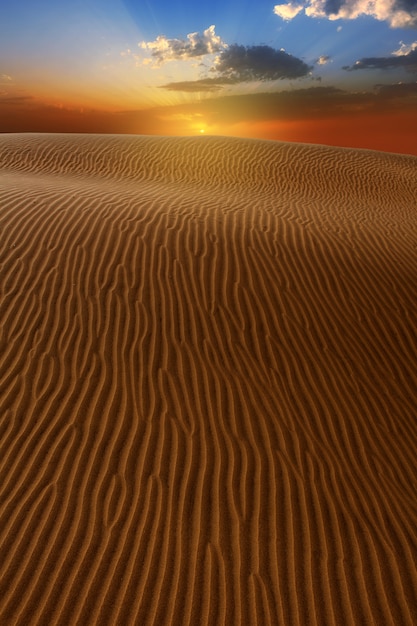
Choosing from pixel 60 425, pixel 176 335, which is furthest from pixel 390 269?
pixel 60 425

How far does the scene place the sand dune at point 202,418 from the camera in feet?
10.8

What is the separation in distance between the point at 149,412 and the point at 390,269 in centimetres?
471

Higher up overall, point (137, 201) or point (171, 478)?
point (137, 201)

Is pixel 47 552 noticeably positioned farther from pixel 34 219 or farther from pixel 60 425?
pixel 34 219

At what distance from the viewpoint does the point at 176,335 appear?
18.4 ft

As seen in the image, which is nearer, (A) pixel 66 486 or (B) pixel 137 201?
(A) pixel 66 486

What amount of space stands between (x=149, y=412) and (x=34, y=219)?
4.48m

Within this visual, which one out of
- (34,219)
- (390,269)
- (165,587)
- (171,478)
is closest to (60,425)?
(171,478)

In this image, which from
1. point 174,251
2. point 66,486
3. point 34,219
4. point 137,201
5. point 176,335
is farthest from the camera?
point 137,201

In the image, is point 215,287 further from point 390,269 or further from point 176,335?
point 390,269

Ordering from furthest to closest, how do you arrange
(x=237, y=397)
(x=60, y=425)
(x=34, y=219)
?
1. (x=34, y=219)
2. (x=237, y=397)
3. (x=60, y=425)

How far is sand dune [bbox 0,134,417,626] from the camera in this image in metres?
3.30

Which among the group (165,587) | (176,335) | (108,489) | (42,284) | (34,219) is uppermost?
(34,219)

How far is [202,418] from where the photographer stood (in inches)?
181
